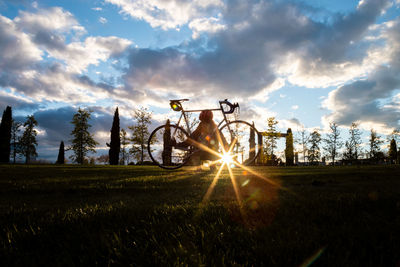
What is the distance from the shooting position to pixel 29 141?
5988 cm

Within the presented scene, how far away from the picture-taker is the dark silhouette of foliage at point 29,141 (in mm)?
58812

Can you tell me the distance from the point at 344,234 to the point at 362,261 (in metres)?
0.58

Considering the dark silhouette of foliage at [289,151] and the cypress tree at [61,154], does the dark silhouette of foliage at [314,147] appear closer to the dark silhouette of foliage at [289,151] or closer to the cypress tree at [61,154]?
the dark silhouette of foliage at [289,151]

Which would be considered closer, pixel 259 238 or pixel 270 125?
pixel 259 238

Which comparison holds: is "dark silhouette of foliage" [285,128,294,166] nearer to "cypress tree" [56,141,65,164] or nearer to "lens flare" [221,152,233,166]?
"lens flare" [221,152,233,166]

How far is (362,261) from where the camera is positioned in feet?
6.73

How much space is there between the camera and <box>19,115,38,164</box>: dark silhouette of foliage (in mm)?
58812

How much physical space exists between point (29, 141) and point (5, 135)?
645 centimetres

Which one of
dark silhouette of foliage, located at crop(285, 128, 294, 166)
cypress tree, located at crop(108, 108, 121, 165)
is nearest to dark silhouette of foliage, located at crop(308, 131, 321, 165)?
dark silhouette of foliage, located at crop(285, 128, 294, 166)

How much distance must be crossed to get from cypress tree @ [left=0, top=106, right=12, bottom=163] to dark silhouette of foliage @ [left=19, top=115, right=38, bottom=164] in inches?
183

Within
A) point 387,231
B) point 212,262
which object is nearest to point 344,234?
point 387,231

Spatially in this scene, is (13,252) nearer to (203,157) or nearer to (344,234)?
(344,234)

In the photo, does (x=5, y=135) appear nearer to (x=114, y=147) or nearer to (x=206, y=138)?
(x=114, y=147)

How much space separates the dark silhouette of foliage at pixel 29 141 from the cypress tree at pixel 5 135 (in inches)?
183
